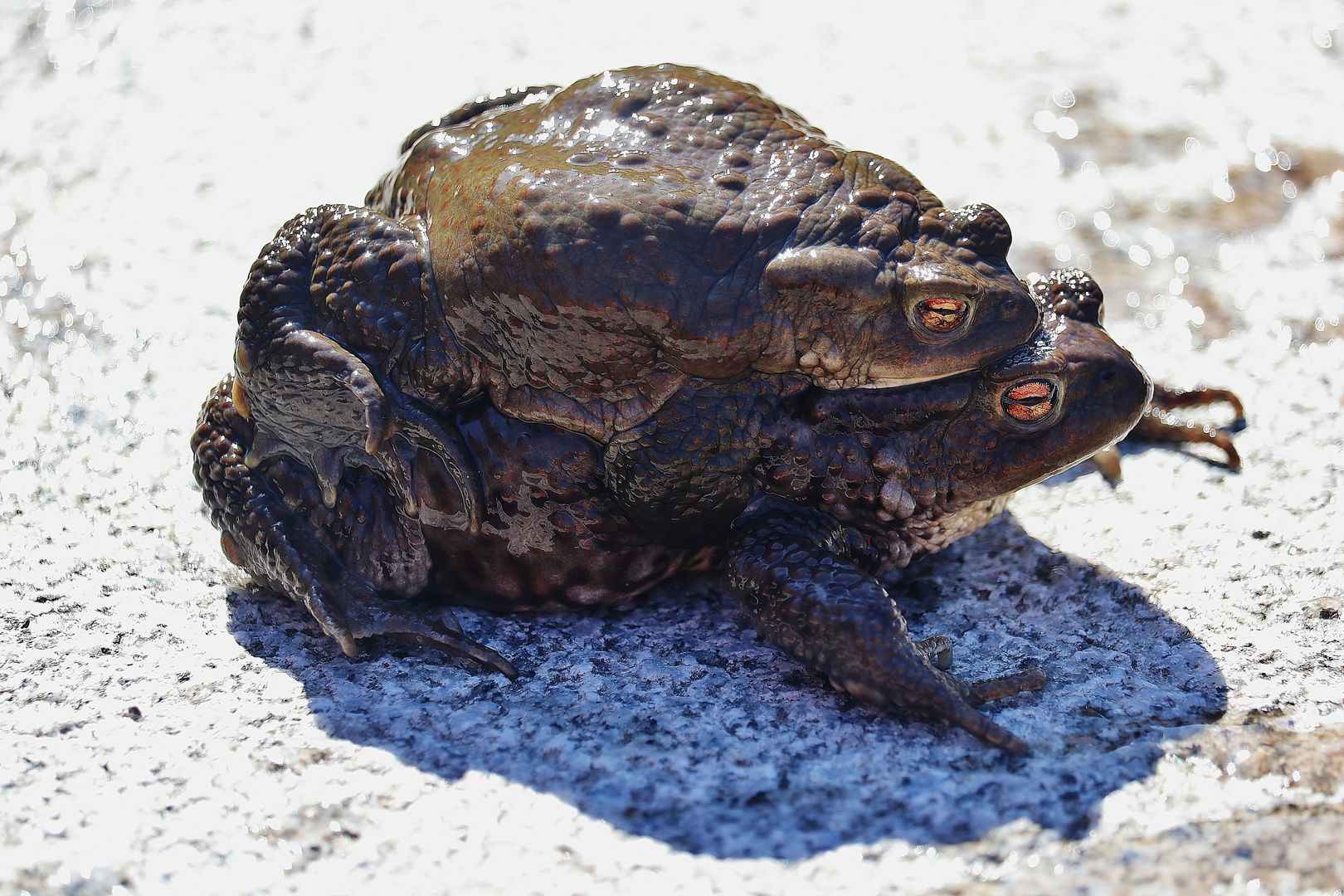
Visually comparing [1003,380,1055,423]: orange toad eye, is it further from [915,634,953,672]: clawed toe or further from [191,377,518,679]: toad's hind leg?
[191,377,518,679]: toad's hind leg

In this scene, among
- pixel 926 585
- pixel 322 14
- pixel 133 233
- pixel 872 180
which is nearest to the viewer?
pixel 872 180

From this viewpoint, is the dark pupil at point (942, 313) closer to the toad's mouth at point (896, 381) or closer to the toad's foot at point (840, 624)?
the toad's mouth at point (896, 381)

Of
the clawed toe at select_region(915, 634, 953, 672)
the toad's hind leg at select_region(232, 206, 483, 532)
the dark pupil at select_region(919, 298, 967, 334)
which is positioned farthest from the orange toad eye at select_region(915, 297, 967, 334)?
the toad's hind leg at select_region(232, 206, 483, 532)

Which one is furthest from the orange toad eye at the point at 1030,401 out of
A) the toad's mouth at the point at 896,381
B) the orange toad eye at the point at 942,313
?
the orange toad eye at the point at 942,313

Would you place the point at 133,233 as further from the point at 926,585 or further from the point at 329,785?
the point at 926,585

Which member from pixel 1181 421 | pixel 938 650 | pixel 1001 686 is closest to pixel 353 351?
pixel 938 650

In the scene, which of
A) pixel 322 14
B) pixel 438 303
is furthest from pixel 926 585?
pixel 322 14
